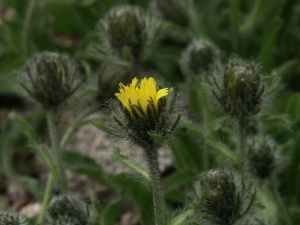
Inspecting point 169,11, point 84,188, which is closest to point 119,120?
point 84,188

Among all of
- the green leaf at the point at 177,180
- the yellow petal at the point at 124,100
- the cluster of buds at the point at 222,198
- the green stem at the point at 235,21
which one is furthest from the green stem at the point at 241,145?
the green stem at the point at 235,21

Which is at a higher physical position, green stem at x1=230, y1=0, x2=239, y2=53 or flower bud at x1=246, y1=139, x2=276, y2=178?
green stem at x1=230, y1=0, x2=239, y2=53

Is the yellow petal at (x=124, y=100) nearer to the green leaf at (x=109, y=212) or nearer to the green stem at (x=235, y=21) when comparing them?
the green leaf at (x=109, y=212)

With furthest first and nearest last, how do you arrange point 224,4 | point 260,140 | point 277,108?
point 224,4 → point 277,108 → point 260,140

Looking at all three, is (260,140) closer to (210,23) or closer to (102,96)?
(102,96)

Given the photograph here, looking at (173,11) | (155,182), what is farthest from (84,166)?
(173,11)

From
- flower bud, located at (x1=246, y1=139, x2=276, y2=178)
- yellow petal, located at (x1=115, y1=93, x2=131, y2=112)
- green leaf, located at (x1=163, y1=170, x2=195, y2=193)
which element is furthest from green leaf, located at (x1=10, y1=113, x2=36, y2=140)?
flower bud, located at (x1=246, y1=139, x2=276, y2=178)

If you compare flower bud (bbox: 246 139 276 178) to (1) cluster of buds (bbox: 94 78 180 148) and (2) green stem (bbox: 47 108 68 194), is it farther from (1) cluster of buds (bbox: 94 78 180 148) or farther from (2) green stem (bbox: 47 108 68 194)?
(2) green stem (bbox: 47 108 68 194)
